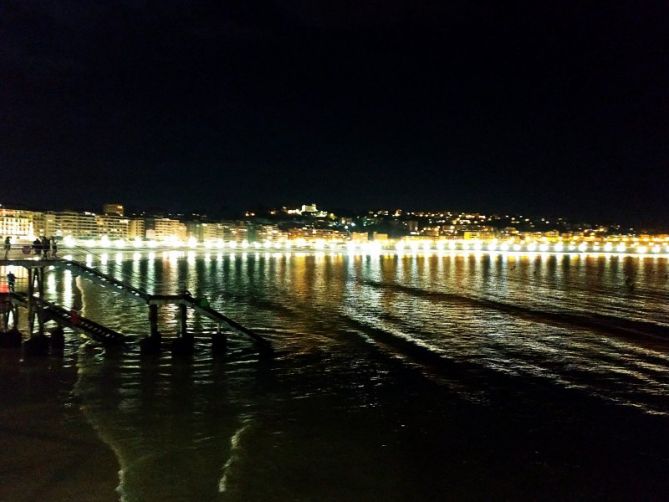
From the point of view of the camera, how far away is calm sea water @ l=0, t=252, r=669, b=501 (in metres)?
10.0

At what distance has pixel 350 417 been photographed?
1367 centimetres

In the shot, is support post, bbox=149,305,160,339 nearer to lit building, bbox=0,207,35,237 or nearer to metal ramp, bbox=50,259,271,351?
metal ramp, bbox=50,259,271,351

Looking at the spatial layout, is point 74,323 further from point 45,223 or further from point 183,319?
point 45,223

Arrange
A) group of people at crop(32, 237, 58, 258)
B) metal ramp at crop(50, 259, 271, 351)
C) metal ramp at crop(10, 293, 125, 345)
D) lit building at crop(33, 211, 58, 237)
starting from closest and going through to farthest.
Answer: metal ramp at crop(50, 259, 271, 351), metal ramp at crop(10, 293, 125, 345), group of people at crop(32, 237, 58, 258), lit building at crop(33, 211, 58, 237)

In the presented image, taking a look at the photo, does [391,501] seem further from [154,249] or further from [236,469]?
[154,249]

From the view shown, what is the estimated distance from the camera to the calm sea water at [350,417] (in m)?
10.0

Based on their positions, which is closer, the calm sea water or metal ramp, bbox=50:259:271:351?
the calm sea water

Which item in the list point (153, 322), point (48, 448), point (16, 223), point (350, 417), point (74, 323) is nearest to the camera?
point (48, 448)

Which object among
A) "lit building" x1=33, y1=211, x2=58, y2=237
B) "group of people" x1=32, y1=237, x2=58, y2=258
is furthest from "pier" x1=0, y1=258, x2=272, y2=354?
"lit building" x1=33, y1=211, x2=58, y2=237

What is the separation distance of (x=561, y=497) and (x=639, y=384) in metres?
9.15

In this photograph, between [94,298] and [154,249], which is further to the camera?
[154,249]

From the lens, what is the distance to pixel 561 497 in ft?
32.0

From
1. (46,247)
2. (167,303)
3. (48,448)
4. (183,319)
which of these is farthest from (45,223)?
(48,448)

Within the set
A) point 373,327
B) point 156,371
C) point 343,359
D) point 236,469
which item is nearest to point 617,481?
point 236,469
